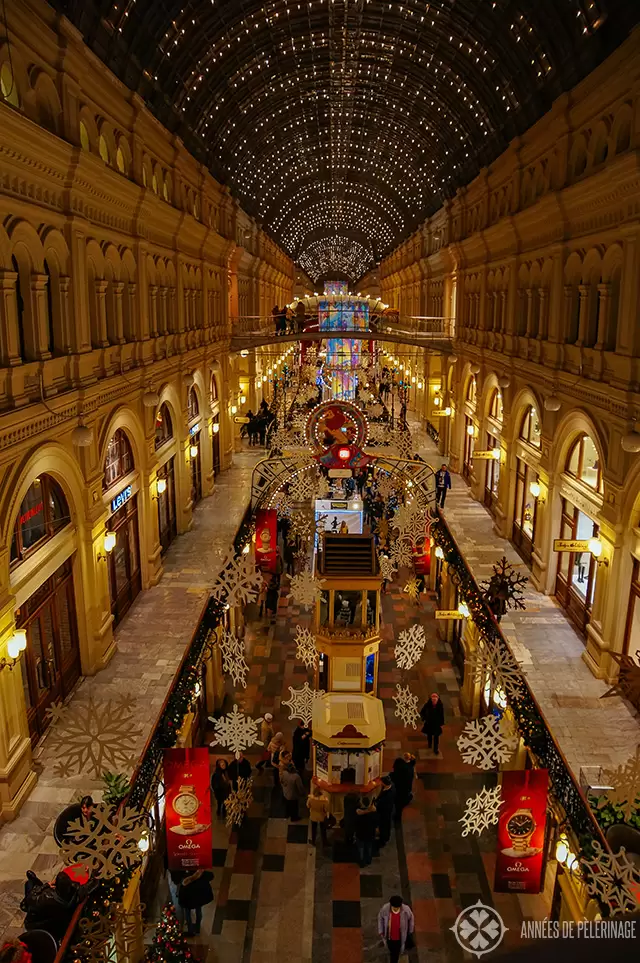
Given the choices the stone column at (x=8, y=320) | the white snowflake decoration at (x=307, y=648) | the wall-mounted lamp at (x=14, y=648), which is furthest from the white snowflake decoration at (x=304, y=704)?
the stone column at (x=8, y=320)

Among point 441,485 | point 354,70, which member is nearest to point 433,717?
point 441,485

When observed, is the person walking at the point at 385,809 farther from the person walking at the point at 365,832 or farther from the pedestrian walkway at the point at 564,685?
the pedestrian walkway at the point at 564,685

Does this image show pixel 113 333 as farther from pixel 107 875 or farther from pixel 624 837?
pixel 624 837

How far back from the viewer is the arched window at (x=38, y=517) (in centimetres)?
995

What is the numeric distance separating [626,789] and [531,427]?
35.8 feet

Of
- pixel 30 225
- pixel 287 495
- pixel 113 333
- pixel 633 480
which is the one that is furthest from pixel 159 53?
pixel 633 480

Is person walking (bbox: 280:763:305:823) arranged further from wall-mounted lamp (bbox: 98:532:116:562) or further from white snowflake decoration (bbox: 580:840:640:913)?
white snowflake decoration (bbox: 580:840:640:913)

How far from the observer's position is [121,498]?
1418 cm

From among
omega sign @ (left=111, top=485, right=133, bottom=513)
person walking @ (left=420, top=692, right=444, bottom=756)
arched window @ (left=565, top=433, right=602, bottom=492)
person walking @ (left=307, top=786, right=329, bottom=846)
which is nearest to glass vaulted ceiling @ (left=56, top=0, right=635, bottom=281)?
arched window @ (left=565, top=433, right=602, bottom=492)

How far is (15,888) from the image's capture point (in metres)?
7.79

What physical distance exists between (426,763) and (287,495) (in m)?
9.99

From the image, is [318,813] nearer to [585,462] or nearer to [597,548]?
[597,548]

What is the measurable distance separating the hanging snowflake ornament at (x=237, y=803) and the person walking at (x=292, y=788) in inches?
22.4

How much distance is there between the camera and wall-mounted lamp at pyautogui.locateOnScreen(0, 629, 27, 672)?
29.7 feet
